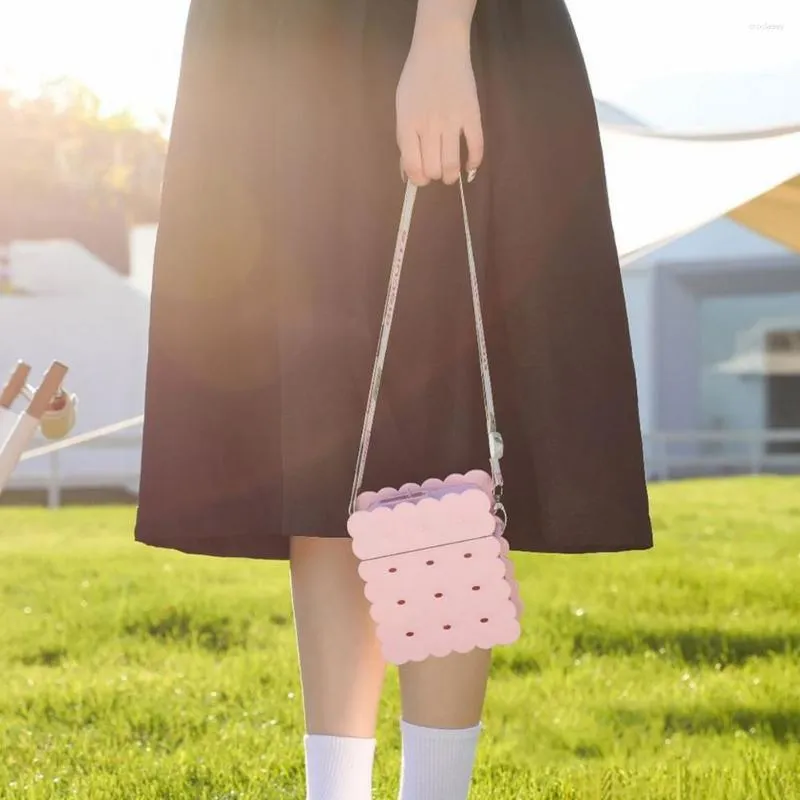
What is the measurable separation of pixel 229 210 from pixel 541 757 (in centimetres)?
123

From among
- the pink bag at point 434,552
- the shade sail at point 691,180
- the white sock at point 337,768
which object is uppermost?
the shade sail at point 691,180

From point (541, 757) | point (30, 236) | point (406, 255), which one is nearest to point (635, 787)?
point (541, 757)

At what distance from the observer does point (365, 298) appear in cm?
116

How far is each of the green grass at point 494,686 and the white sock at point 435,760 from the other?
687mm

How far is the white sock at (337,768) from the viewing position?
119 cm

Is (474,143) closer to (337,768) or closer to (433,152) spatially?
(433,152)

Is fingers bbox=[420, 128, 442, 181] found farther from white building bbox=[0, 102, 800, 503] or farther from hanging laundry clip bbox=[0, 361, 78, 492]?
white building bbox=[0, 102, 800, 503]

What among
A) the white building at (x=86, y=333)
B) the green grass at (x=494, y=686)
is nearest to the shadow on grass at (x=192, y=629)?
the green grass at (x=494, y=686)

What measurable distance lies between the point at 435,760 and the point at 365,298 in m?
0.42

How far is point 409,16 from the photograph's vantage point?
1.19 meters

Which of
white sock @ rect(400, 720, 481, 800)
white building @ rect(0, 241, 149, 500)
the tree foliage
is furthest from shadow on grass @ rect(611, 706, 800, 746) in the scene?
the tree foliage

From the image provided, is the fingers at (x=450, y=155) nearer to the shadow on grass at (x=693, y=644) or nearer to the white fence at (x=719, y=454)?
the shadow on grass at (x=693, y=644)

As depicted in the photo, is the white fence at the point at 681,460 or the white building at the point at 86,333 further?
the white building at the point at 86,333

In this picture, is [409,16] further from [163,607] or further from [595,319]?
[163,607]
